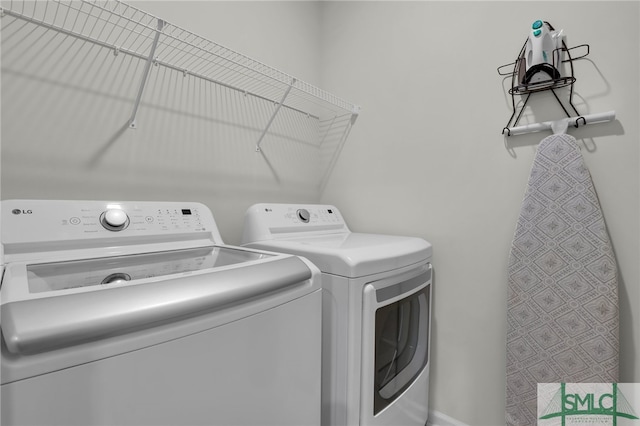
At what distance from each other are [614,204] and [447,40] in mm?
1039

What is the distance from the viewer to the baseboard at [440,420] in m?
1.52

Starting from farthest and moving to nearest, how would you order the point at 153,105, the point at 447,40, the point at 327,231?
1. the point at 327,231
2. the point at 447,40
3. the point at 153,105

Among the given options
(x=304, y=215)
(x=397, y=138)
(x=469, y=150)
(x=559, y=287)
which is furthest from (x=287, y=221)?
(x=559, y=287)

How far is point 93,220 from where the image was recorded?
1.04 metres

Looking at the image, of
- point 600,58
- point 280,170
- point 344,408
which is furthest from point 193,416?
point 600,58

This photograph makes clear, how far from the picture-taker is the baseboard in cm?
152

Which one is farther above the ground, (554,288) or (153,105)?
(153,105)

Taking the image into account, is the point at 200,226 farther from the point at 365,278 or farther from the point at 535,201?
the point at 535,201

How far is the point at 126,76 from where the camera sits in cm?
127

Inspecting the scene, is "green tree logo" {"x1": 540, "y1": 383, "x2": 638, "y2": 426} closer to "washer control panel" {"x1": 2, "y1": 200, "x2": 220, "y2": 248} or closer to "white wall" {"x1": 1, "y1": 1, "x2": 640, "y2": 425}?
"white wall" {"x1": 1, "y1": 1, "x2": 640, "y2": 425}

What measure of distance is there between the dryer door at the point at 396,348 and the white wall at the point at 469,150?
0.74ft

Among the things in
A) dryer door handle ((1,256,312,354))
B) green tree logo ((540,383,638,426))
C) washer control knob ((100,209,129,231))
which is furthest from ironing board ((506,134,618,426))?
washer control knob ((100,209,129,231))

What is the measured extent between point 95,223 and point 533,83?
172 centimetres

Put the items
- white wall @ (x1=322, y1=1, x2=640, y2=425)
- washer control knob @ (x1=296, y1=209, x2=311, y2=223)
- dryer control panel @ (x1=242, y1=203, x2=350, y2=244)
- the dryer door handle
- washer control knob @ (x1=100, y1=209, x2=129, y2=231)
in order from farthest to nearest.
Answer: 1. washer control knob @ (x1=296, y1=209, x2=311, y2=223)
2. dryer control panel @ (x1=242, y1=203, x2=350, y2=244)
3. white wall @ (x1=322, y1=1, x2=640, y2=425)
4. washer control knob @ (x1=100, y1=209, x2=129, y2=231)
5. the dryer door handle
